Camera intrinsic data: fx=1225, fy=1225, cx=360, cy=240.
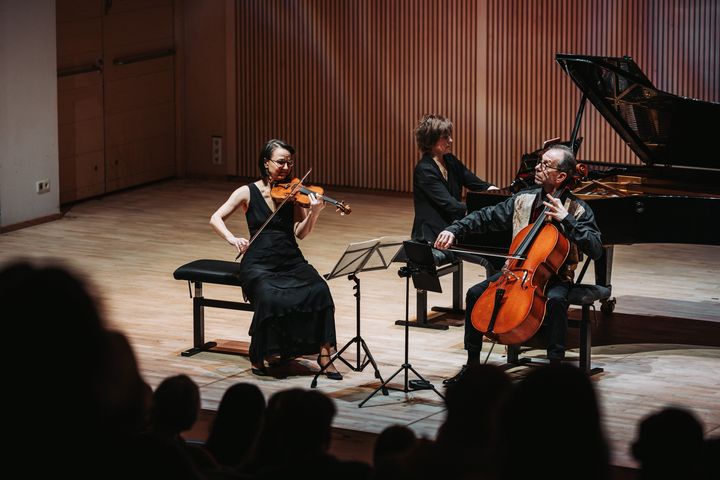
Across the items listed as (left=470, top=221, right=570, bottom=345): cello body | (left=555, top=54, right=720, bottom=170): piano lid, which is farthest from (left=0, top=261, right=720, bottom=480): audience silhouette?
(left=555, top=54, right=720, bottom=170): piano lid

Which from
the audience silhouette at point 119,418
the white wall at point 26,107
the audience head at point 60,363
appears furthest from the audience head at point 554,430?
the white wall at point 26,107

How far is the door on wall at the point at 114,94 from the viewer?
1059cm

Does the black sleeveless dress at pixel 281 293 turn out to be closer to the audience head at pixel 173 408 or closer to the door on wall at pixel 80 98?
the audience head at pixel 173 408

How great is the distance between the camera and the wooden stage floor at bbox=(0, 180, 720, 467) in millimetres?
5402

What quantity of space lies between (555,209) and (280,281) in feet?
4.45

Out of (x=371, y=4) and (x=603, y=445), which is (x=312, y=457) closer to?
(x=603, y=445)

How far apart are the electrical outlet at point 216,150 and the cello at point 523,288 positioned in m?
7.06

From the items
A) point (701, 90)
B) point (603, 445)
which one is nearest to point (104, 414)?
point (603, 445)

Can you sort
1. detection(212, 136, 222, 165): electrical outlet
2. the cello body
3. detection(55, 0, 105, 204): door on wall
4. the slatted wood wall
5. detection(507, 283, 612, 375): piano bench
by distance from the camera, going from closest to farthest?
the cello body, detection(507, 283, 612, 375): piano bench, the slatted wood wall, detection(55, 0, 105, 204): door on wall, detection(212, 136, 222, 165): electrical outlet

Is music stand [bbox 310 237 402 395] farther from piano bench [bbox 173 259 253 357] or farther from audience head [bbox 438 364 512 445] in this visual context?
audience head [bbox 438 364 512 445]

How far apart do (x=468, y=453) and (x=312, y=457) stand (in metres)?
0.40

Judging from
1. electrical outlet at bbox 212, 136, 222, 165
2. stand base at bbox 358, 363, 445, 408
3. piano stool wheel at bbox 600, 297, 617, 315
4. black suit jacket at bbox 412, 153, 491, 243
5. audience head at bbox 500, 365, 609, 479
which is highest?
electrical outlet at bbox 212, 136, 222, 165

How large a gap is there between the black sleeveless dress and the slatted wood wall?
5200 mm

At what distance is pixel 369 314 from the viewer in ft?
22.9
